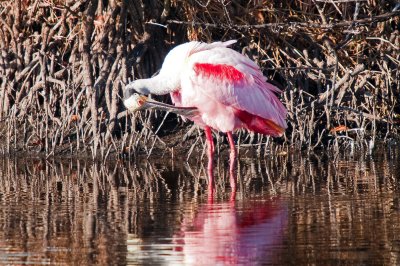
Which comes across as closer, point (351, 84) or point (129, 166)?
point (129, 166)

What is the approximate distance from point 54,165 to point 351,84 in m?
Answer: 3.39

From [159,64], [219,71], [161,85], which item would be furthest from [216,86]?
[159,64]

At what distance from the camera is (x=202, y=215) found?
7.46 meters

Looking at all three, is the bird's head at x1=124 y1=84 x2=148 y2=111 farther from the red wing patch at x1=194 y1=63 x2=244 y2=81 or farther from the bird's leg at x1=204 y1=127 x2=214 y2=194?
the bird's leg at x1=204 y1=127 x2=214 y2=194

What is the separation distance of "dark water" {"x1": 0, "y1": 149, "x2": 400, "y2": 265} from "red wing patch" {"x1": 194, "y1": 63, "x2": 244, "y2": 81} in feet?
3.05

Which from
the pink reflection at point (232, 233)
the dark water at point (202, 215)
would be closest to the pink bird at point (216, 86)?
the dark water at point (202, 215)

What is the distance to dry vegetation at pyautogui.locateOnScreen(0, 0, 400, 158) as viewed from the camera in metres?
11.8

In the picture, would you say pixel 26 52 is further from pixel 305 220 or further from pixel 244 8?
pixel 305 220

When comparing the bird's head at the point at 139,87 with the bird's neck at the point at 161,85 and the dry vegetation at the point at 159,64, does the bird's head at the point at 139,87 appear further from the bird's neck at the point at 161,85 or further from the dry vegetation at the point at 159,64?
the dry vegetation at the point at 159,64

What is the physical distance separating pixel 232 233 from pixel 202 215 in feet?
2.63

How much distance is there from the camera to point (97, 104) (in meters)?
11.9

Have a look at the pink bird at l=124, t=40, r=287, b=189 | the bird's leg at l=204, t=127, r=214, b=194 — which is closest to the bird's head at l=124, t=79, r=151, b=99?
the pink bird at l=124, t=40, r=287, b=189

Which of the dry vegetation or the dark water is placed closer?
the dark water

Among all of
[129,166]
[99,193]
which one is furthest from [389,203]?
[129,166]
